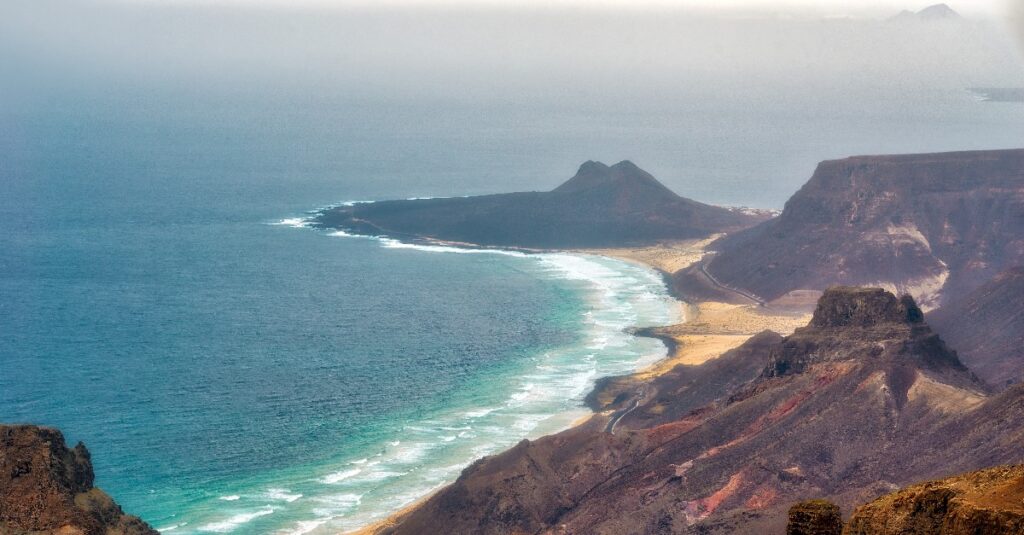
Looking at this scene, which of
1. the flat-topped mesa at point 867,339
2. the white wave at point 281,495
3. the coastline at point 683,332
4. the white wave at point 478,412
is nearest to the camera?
the white wave at point 281,495

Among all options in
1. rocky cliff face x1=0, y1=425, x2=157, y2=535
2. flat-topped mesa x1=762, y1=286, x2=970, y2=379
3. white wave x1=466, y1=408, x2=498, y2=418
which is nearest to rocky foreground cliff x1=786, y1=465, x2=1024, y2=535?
rocky cliff face x1=0, y1=425, x2=157, y2=535

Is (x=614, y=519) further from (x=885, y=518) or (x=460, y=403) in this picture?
(x=885, y=518)

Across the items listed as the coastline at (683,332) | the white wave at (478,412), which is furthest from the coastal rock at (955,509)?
the white wave at (478,412)

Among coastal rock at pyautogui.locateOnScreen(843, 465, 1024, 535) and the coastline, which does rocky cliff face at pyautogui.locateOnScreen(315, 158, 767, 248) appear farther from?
coastal rock at pyautogui.locateOnScreen(843, 465, 1024, 535)

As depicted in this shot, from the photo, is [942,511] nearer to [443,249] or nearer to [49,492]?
[49,492]

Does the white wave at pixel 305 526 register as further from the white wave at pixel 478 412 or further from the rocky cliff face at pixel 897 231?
the rocky cliff face at pixel 897 231
